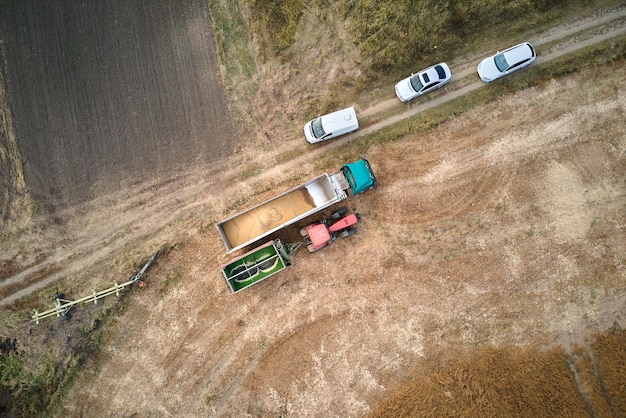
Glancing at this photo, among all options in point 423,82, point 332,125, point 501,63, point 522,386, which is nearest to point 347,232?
point 332,125

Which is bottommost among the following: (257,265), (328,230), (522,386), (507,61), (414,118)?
(522,386)

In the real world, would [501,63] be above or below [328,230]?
above

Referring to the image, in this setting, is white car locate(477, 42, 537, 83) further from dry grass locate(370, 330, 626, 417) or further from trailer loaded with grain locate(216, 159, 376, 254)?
dry grass locate(370, 330, 626, 417)

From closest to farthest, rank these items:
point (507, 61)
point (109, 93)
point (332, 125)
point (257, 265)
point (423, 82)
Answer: point (257, 265), point (332, 125), point (423, 82), point (507, 61), point (109, 93)

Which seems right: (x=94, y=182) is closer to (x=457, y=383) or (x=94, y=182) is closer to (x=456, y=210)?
(x=456, y=210)

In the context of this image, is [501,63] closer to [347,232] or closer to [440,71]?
[440,71]

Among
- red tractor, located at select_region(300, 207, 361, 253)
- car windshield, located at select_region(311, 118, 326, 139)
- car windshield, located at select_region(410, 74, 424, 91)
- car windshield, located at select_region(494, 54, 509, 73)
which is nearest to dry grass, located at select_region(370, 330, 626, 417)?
red tractor, located at select_region(300, 207, 361, 253)

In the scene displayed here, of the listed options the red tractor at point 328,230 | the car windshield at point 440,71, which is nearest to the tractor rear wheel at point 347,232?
the red tractor at point 328,230
